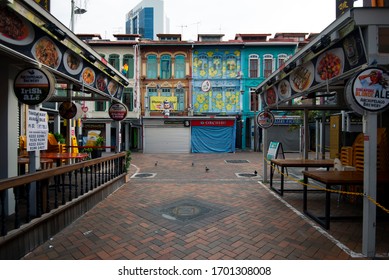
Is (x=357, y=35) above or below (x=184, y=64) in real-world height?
below

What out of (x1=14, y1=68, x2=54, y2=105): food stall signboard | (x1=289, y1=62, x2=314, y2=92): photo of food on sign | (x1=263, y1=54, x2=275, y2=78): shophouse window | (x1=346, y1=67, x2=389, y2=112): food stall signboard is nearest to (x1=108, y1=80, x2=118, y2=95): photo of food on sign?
(x1=14, y1=68, x2=54, y2=105): food stall signboard

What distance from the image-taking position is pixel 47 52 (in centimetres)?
392

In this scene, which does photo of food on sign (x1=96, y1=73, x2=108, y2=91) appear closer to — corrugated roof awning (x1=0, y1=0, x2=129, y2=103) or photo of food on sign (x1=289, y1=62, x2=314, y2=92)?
corrugated roof awning (x1=0, y1=0, x2=129, y2=103)

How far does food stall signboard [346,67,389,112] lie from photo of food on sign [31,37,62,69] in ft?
15.8

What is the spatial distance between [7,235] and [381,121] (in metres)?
7.67

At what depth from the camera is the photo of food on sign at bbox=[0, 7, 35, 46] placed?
116 inches

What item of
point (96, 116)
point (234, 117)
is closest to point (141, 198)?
point (234, 117)

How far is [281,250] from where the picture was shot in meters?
3.40

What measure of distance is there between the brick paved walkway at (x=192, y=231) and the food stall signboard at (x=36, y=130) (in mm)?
1586

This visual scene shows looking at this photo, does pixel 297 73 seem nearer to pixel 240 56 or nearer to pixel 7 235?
pixel 7 235

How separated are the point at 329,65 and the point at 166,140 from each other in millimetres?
17135

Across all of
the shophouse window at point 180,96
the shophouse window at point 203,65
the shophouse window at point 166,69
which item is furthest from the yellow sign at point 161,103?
the shophouse window at point 203,65

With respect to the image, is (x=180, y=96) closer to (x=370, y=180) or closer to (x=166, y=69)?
(x=166, y=69)

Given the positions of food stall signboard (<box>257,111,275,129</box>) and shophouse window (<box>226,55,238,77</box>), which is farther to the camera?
shophouse window (<box>226,55,238,77</box>)
